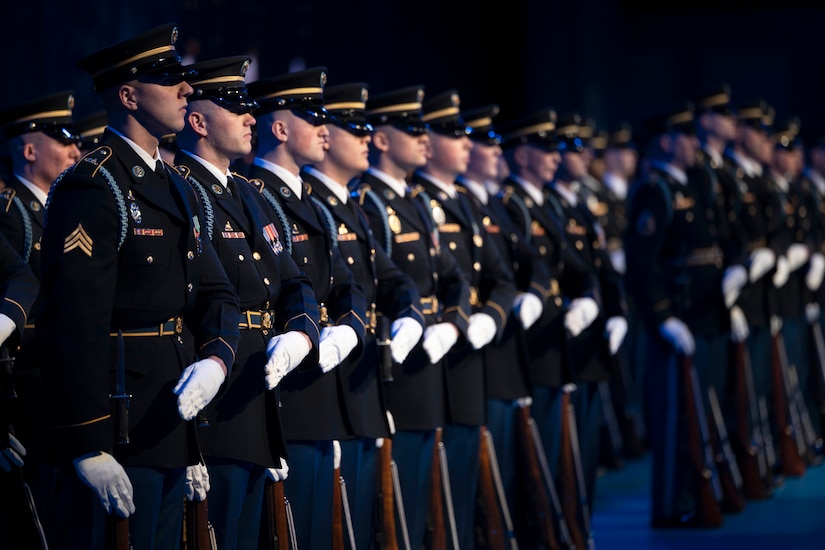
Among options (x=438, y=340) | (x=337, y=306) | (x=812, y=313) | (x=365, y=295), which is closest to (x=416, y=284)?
(x=438, y=340)

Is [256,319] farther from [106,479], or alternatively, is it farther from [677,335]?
[677,335]

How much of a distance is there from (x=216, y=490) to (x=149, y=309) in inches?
24.6

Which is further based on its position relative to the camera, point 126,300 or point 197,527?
point 197,527

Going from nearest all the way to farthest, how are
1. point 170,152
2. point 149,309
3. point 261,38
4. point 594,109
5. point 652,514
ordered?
point 149,309 → point 170,152 → point 652,514 → point 261,38 → point 594,109

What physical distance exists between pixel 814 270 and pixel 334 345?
18.3 feet

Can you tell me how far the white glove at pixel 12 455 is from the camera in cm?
437

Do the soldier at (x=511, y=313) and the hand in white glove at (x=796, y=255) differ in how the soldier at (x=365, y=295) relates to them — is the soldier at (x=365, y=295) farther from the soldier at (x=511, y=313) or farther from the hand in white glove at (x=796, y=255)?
the hand in white glove at (x=796, y=255)

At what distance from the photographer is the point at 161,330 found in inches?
147

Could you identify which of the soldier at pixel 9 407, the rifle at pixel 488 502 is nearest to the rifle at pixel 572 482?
the rifle at pixel 488 502

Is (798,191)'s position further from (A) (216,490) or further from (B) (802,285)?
(A) (216,490)

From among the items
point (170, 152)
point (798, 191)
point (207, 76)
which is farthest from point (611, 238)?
point (207, 76)

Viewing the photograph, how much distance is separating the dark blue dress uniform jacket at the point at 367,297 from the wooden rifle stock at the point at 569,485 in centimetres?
164

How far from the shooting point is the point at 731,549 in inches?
270

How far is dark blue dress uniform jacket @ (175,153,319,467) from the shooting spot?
4020 millimetres
